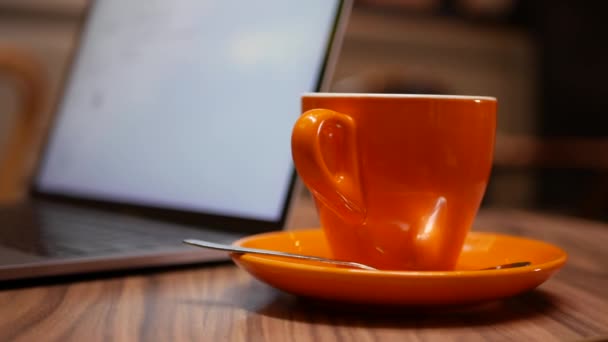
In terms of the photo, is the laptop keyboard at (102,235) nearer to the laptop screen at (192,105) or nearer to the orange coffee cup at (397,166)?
the laptop screen at (192,105)

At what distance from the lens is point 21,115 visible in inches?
49.4

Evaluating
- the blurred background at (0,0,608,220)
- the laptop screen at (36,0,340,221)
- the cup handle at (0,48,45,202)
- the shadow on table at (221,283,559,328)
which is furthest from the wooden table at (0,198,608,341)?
the blurred background at (0,0,608,220)

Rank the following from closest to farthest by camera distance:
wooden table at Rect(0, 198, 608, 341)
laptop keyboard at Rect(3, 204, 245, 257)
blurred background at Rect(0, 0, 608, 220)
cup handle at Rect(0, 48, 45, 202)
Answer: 1. wooden table at Rect(0, 198, 608, 341)
2. laptop keyboard at Rect(3, 204, 245, 257)
3. cup handle at Rect(0, 48, 45, 202)
4. blurred background at Rect(0, 0, 608, 220)

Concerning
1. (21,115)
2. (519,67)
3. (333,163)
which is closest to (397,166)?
(333,163)

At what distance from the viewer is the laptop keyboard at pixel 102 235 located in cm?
49

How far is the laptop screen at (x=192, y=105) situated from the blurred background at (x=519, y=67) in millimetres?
1766

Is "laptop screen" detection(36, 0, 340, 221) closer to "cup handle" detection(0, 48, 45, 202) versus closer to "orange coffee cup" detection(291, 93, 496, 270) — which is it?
"orange coffee cup" detection(291, 93, 496, 270)

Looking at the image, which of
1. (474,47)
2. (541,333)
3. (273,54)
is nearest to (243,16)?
(273,54)

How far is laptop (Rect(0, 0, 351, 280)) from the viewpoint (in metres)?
0.54

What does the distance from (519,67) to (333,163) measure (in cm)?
292

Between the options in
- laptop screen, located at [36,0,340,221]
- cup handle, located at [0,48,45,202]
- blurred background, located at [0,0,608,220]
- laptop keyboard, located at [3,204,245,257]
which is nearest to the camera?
laptop keyboard, located at [3,204,245,257]

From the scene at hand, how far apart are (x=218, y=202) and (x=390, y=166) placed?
10.7 inches

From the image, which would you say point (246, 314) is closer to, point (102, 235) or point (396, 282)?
point (396, 282)

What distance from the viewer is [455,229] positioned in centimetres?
41
